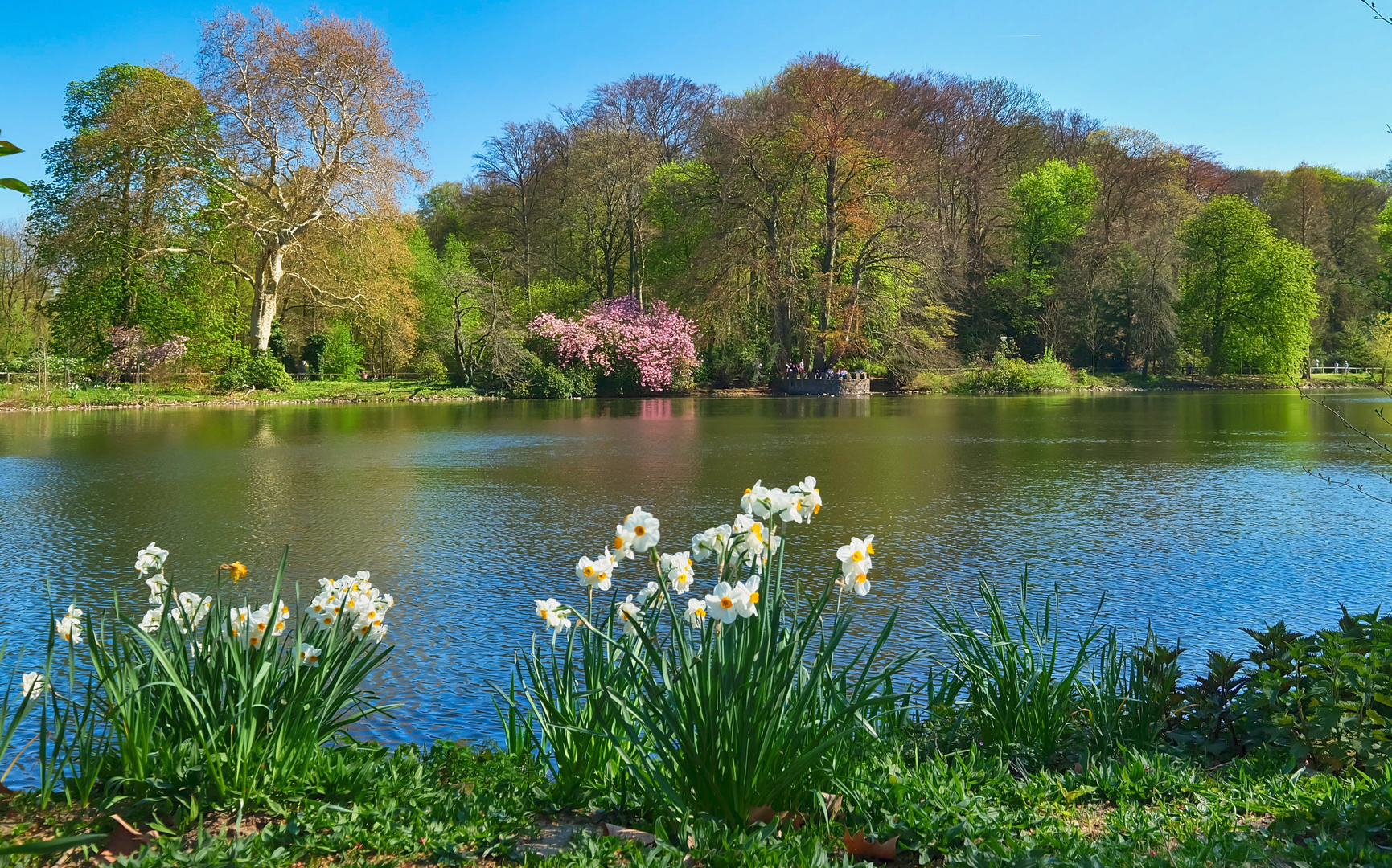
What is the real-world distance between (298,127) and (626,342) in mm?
13791

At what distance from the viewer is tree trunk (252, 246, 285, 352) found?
3606cm

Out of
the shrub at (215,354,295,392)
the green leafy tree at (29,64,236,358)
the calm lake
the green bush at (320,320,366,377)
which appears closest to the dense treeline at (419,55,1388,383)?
the green bush at (320,320,366,377)

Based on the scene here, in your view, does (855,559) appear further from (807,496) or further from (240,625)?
(240,625)

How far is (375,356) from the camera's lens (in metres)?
48.7

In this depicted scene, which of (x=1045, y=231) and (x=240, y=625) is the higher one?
(x=1045, y=231)

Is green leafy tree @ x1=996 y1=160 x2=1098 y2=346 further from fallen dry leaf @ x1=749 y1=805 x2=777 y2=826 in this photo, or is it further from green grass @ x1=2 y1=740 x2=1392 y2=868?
fallen dry leaf @ x1=749 y1=805 x2=777 y2=826

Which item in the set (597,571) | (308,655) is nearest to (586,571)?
(597,571)

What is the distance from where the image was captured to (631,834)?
8.96 feet

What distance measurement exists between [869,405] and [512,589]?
27056 millimetres

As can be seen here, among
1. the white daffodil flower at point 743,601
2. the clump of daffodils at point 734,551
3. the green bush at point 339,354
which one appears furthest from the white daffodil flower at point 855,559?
the green bush at point 339,354

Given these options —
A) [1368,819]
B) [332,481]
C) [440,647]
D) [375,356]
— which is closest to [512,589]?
[440,647]

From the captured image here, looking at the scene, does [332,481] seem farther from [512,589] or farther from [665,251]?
[665,251]

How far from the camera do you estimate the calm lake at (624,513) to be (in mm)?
6098

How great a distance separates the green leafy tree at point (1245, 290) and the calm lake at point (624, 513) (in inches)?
1268
